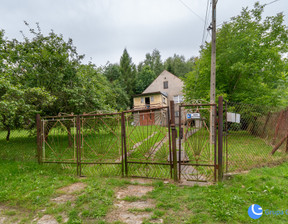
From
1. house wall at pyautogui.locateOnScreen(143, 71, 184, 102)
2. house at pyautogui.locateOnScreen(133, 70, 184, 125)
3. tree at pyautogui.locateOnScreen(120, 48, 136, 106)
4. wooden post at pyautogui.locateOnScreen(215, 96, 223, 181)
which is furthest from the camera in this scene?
tree at pyautogui.locateOnScreen(120, 48, 136, 106)

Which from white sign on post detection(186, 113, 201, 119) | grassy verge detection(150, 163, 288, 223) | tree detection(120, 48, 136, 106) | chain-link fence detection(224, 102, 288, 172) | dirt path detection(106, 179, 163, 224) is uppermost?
tree detection(120, 48, 136, 106)

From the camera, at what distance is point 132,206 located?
324 cm

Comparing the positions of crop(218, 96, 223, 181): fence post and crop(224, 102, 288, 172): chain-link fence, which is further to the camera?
crop(224, 102, 288, 172): chain-link fence

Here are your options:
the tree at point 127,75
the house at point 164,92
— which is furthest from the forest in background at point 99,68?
the tree at point 127,75

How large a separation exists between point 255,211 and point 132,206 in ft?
7.25

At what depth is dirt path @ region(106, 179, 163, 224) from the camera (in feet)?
9.34

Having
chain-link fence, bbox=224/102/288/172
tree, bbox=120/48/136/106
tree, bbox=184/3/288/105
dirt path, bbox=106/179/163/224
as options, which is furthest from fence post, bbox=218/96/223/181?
tree, bbox=120/48/136/106

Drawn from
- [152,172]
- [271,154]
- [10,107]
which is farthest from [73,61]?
[271,154]

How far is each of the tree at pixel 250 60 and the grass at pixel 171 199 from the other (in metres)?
6.62

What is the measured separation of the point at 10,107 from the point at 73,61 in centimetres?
464

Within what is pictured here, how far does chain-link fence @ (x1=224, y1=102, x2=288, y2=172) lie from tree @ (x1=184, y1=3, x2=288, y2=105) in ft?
11.1

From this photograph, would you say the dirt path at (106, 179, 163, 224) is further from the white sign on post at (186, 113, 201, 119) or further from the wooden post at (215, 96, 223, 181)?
the white sign on post at (186, 113, 201, 119)

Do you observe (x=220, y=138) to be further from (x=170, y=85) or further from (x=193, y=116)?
(x=170, y=85)

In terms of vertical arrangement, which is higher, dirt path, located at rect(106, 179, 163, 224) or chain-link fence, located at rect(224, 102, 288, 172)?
chain-link fence, located at rect(224, 102, 288, 172)
